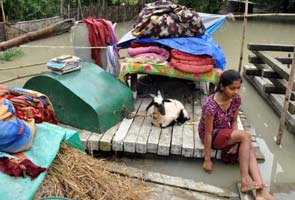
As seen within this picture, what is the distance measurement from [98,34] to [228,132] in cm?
220

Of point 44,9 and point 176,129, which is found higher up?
point 44,9

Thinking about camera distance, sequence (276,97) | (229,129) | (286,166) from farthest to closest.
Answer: (276,97)
(286,166)
(229,129)

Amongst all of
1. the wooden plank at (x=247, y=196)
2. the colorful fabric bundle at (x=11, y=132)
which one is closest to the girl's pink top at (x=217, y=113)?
the wooden plank at (x=247, y=196)

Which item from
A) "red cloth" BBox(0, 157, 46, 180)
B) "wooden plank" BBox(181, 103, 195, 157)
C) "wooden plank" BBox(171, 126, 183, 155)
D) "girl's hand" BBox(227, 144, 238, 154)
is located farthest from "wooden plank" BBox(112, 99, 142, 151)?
"red cloth" BBox(0, 157, 46, 180)

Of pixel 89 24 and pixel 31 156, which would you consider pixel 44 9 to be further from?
pixel 31 156

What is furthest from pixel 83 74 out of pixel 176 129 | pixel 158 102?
pixel 176 129

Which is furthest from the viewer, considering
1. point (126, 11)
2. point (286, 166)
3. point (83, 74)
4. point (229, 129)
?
point (126, 11)

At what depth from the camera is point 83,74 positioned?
3.61 metres

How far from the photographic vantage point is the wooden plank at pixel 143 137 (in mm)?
3191

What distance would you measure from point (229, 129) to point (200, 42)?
1538 mm

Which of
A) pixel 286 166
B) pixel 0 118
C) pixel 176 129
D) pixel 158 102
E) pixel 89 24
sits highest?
pixel 89 24

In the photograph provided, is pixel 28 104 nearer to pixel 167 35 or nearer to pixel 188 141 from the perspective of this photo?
pixel 188 141

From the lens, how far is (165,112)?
137 inches

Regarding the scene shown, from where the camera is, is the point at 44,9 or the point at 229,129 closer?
the point at 229,129
